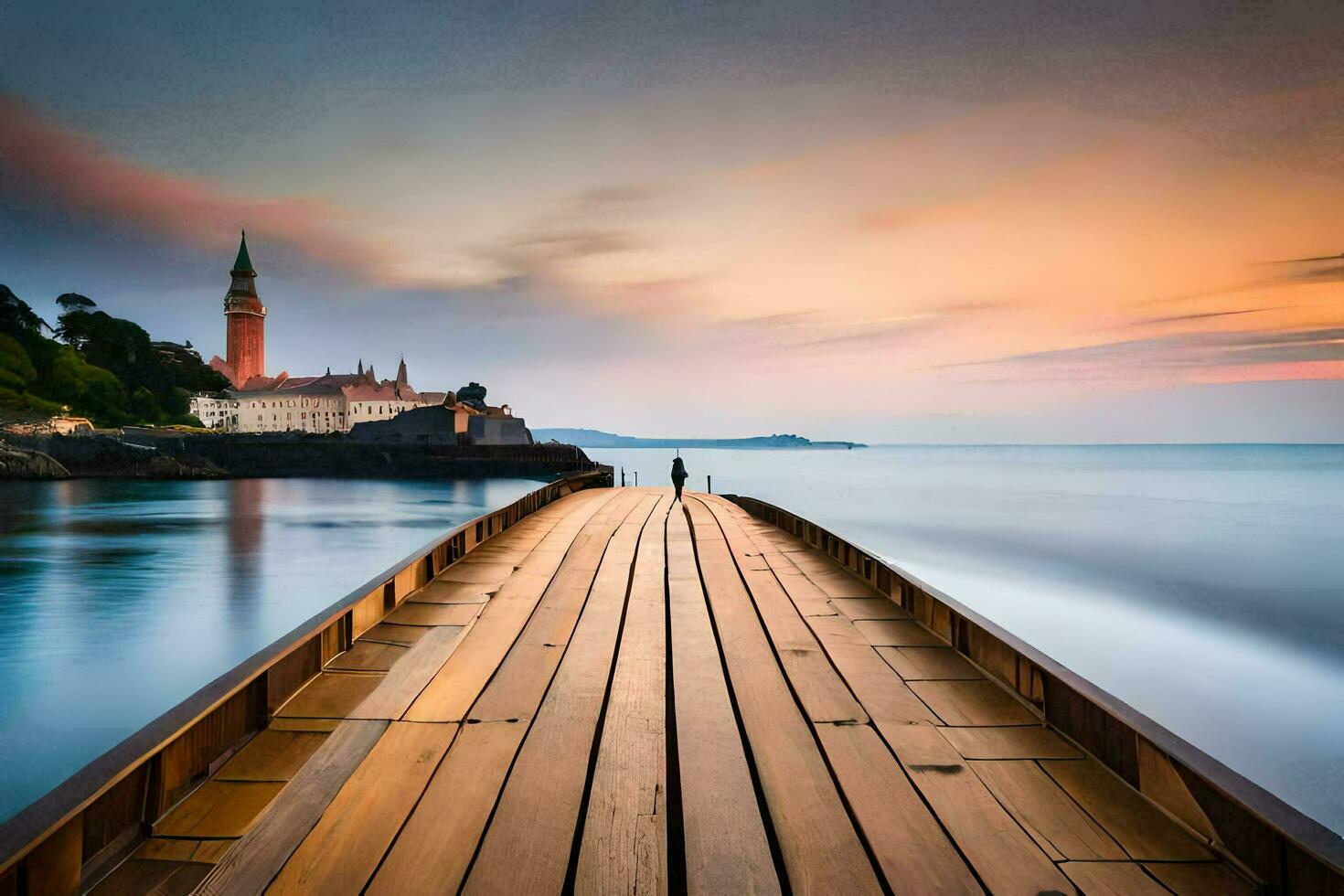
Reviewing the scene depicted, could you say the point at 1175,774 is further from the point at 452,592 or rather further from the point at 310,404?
the point at 310,404

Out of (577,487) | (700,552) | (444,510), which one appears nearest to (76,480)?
(444,510)

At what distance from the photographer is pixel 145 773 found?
1.95 metres

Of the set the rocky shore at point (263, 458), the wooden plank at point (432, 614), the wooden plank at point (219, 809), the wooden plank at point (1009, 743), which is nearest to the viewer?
the wooden plank at point (219, 809)

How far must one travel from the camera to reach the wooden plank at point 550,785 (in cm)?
176

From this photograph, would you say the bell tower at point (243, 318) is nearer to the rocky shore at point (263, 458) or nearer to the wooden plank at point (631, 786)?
the rocky shore at point (263, 458)

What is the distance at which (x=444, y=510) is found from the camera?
112 ft

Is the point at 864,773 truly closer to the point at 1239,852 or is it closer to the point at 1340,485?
the point at 1239,852

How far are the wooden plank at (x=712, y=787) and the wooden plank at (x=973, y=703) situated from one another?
887mm

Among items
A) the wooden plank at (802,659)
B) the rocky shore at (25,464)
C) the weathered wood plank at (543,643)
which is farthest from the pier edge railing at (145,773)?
the rocky shore at (25,464)

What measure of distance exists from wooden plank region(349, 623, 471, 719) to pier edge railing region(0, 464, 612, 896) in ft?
1.17

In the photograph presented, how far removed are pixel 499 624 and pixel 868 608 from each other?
7.90ft

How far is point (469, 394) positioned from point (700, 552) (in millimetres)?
82796

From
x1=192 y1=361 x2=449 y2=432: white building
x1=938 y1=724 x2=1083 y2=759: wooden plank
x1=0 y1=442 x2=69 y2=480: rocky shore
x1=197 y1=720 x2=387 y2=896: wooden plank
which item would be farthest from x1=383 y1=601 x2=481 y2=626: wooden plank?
x1=192 y1=361 x2=449 y2=432: white building

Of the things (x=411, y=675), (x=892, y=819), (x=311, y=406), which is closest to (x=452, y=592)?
(x=411, y=675)
